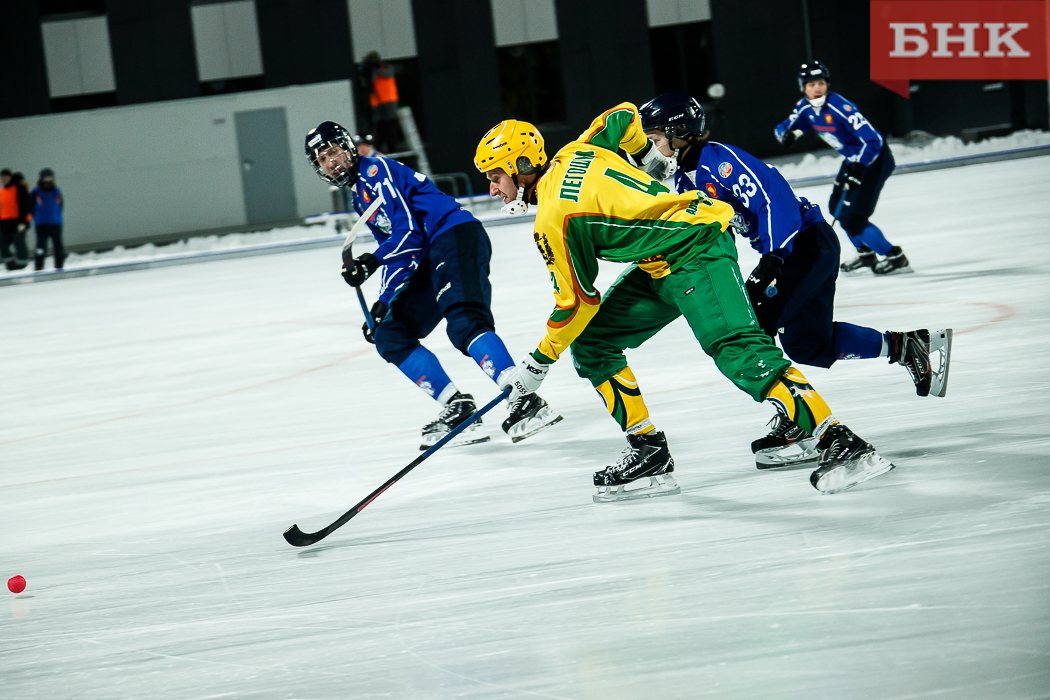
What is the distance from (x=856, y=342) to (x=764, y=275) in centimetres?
60

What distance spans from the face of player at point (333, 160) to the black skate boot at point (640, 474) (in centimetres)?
192

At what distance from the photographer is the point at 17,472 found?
5238 millimetres

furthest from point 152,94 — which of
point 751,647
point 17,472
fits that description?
point 751,647

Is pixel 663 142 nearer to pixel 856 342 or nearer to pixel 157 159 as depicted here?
A: pixel 856 342

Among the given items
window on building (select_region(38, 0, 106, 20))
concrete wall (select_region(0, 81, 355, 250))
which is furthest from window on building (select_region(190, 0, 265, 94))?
concrete wall (select_region(0, 81, 355, 250))

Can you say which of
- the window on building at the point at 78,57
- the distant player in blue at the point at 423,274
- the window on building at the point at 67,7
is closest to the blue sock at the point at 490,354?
the distant player in blue at the point at 423,274

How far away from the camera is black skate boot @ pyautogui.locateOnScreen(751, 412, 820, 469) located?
3.84 meters

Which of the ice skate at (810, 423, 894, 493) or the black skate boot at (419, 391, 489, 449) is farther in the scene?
the black skate boot at (419, 391, 489, 449)

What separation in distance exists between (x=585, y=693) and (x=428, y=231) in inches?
119

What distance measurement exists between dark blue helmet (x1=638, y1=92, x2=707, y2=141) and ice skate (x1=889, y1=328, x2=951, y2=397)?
1091 millimetres

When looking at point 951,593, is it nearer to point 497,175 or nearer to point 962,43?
point 497,175

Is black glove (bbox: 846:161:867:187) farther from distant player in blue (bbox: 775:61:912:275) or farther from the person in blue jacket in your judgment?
the person in blue jacket

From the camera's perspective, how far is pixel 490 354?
4695 mm

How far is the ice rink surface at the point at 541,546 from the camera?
8.06 ft
